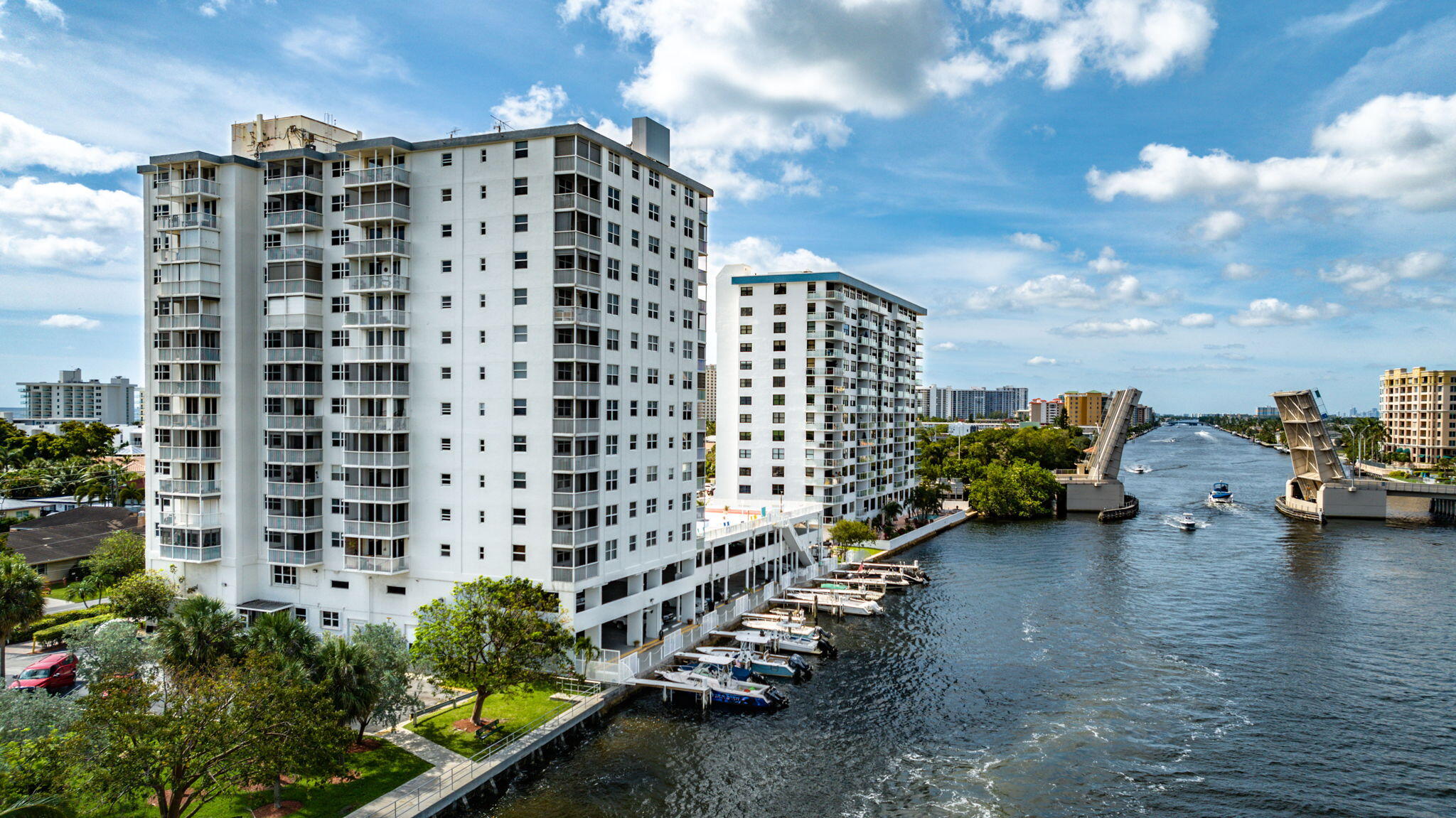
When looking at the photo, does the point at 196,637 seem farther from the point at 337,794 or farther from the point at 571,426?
the point at 571,426

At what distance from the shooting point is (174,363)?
55219 mm

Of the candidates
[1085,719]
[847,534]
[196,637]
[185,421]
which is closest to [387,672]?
[196,637]

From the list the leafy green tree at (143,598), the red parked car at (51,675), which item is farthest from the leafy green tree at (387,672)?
the leafy green tree at (143,598)

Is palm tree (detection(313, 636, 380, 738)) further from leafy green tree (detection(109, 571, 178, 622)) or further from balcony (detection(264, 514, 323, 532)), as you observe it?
leafy green tree (detection(109, 571, 178, 622))

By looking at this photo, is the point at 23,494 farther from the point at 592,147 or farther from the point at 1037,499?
the point at 1037,499

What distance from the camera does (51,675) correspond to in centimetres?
4406

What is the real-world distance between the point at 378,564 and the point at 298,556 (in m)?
6.27

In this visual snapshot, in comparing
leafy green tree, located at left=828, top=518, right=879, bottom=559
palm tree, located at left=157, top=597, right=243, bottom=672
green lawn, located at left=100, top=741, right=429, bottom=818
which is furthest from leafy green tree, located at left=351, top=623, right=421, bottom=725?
leafy green tree, located at left=828, top=518, right=879, bottom=559

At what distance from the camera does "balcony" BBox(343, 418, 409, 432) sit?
51.3 meters

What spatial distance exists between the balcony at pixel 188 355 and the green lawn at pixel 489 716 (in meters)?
29.2

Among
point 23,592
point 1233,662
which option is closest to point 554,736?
point 23,592

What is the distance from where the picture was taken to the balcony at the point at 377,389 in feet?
169

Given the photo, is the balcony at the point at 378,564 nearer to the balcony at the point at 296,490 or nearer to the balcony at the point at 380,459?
the balcony at the point at 296,490

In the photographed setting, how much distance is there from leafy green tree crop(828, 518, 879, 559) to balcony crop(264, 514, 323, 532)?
53.4 meters
